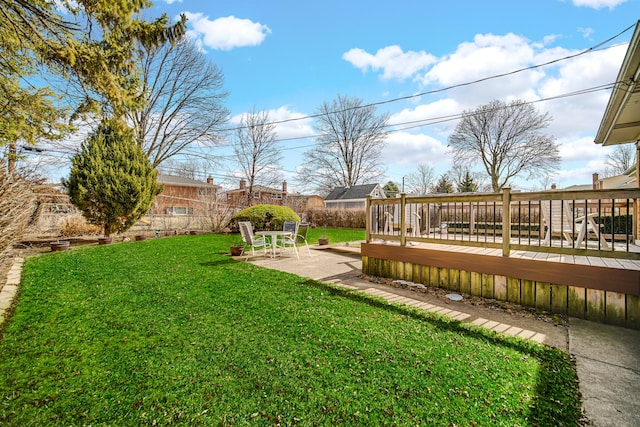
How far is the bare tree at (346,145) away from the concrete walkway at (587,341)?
85.6 ft

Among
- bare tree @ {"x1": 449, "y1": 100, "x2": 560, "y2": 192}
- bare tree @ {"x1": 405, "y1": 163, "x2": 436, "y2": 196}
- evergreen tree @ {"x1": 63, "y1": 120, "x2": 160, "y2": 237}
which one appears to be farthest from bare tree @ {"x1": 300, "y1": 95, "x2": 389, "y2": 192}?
evergreen tree @ {"x1": 63, "y1": 120, "x2": 160, "y2": 237}

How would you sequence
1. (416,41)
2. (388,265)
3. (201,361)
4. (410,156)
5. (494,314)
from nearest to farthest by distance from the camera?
(201,361) → (494,314) → (388,265) → (416,41) → (410,156)

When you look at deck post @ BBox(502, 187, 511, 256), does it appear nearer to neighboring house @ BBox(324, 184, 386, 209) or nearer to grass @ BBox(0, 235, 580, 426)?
grass @ BBox(0, 235, 580, 426)

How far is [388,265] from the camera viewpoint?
5695 mm

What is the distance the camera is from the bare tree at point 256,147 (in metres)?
21.9

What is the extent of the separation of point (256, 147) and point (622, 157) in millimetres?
32502

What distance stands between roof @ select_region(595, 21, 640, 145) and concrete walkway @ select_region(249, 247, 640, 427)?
3.29 m

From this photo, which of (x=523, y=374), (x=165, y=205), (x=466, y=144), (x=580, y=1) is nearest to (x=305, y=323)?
(x=523, y=374)

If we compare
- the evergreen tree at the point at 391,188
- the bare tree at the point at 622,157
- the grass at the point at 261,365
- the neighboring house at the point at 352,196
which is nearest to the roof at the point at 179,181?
the neighboring house at the point at 352,196

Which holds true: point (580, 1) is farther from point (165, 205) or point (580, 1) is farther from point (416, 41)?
point (165, 205)

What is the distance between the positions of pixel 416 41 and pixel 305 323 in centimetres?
1247

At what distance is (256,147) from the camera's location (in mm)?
22719

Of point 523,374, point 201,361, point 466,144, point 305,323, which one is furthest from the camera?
point 466,144

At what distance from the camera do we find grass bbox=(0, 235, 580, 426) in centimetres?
184
